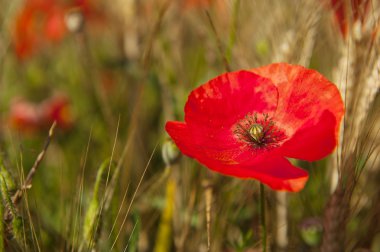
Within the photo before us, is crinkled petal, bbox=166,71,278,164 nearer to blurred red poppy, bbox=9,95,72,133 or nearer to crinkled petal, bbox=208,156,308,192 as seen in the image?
crinkled petal, bbox=208,156,308,192

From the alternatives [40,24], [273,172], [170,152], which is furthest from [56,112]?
[273,172]

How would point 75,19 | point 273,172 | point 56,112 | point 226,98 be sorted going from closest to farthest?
Result: point 273,172 → point 226,98 → point 75,19 → point 56,112

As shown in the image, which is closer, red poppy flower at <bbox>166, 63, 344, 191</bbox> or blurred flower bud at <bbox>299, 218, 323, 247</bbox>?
red poppy flower at <bbox>166, 63, 344, 191</bbox>

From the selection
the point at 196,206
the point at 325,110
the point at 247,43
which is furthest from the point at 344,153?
the point at 247,43

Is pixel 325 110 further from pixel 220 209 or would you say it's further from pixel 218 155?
pixel 220 209

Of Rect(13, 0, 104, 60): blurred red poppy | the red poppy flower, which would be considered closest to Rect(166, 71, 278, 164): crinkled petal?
the red poppy flower

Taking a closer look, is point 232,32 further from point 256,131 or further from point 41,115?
point 41,115

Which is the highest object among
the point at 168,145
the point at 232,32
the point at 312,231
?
the point at 232,32
